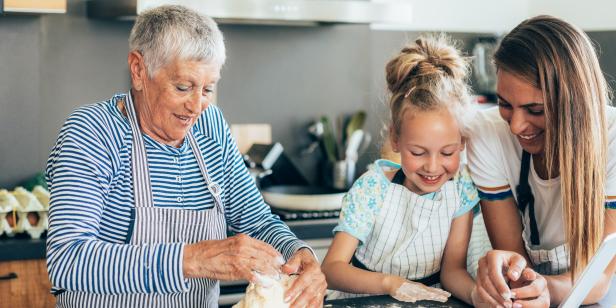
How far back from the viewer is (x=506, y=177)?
6.80 ft

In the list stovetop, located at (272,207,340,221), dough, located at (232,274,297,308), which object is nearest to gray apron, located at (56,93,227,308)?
dough, located at (232,274,297,308)

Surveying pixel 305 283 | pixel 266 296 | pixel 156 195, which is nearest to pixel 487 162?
pixel 305 283

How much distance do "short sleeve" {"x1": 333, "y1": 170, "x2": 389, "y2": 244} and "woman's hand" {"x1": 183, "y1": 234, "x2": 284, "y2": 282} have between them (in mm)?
431

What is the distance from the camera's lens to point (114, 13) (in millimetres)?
3100

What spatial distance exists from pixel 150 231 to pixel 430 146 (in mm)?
697

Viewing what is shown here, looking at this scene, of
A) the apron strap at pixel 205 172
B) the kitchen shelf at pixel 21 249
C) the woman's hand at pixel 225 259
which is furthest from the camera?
the kitchen shelf at pixel 21 249

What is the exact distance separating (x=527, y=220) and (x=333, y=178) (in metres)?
1.60

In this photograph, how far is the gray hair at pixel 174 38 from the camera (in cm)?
180

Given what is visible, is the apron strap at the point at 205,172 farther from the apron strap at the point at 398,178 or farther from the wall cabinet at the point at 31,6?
→ the wall cabinet at the point at 31,6

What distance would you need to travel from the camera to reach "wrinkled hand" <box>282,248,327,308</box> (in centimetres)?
176

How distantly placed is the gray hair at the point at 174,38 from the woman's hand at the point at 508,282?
76 cm

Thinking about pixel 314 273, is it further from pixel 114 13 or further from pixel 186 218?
pixel 114 13

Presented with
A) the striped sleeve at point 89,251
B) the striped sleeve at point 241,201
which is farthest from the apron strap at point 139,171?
the striped sleeve at point 241,201

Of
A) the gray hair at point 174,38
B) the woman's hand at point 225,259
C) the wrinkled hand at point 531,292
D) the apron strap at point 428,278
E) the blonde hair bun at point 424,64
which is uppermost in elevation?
the gray hair at point 174,38
